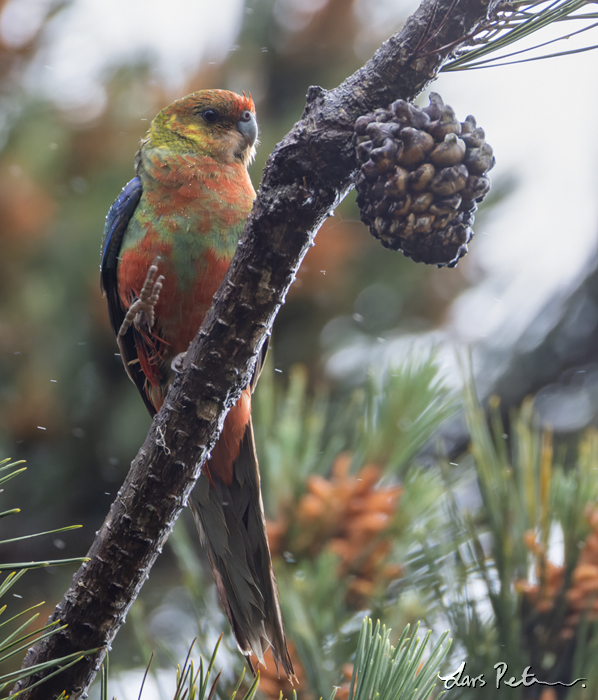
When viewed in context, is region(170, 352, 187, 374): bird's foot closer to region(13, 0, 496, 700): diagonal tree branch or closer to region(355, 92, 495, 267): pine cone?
region(13, 0, 496, 700): diagonal tree branch

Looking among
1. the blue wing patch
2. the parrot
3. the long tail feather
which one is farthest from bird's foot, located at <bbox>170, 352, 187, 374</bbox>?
the blue wing patch

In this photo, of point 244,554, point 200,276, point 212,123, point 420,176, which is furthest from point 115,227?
point 420,176

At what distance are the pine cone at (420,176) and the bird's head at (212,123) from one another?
1.29 meters

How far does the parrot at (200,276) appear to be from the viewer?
131cm

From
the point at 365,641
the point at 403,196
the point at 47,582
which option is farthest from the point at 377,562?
the point at 47,582

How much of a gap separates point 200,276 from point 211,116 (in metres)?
0.71

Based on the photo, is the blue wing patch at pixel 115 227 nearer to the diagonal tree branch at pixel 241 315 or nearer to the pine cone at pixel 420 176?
the diagonal tree branch at pixel 241 315

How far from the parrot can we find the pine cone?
2.02 ft

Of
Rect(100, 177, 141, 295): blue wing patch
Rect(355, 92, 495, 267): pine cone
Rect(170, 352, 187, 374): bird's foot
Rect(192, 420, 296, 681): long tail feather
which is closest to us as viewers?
Rect(355, 92, 495, 267): pine cone

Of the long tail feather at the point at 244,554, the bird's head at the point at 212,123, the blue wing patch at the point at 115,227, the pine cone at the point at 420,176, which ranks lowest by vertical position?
the long tail feather at the point at 244,554

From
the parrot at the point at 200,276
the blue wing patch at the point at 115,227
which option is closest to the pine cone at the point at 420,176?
the parrot at the point at 200,276

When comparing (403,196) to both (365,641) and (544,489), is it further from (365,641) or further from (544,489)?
(544,489)

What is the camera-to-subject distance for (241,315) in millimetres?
901

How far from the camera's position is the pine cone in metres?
0.80
